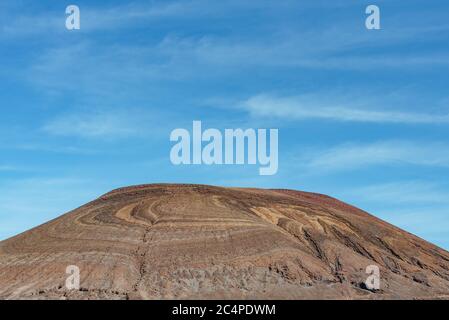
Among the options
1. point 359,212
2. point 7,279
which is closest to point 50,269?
point 7,279

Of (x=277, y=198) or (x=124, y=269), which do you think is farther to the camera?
(x=277, y=198)

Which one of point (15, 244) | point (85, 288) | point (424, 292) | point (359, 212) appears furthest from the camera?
point (359, 212)

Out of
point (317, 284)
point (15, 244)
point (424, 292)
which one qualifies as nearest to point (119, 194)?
point (15, 244)

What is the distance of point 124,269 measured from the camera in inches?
3880

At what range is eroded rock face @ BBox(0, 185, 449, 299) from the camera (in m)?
95.5

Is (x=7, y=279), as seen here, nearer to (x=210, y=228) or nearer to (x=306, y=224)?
(x=210, y=228)

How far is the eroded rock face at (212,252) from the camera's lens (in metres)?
95.5

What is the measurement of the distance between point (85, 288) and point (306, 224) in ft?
134

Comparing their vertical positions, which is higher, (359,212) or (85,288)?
(359,212)

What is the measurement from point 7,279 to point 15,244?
16.0m

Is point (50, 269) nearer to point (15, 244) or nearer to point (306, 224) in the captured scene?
point (15, 244)

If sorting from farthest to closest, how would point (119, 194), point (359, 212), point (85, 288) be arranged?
point (359, 212), point (119, 194), point (85, 288)

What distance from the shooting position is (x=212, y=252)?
102m
